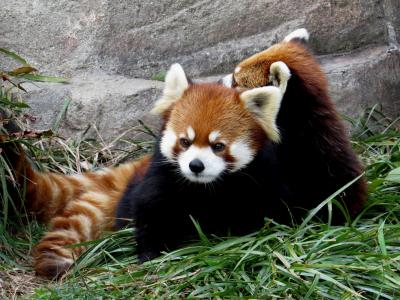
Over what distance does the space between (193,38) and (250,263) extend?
276 centimetres

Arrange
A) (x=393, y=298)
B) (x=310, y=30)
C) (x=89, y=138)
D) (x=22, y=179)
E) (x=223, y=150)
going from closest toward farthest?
(x=393, y=298) → (x=223, y=150) → (x=22, y=179) → (x=89, y=138) → (x=310, y=30)

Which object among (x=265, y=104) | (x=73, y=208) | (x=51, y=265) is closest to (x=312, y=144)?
(x=265, y=104)

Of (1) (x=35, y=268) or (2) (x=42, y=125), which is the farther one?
(2) (x=42, y=125)

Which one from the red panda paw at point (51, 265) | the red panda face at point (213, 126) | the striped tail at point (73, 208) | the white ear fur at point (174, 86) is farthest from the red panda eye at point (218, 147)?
the red panda paw at point (51, 265)

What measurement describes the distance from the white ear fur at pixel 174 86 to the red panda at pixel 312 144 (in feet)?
2.18

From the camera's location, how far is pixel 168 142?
14.1ft

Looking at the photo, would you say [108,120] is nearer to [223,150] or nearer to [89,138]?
[89,138]

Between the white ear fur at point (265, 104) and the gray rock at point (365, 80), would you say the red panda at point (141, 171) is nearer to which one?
the white ear fur at point (265, 104)

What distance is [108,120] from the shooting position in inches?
233

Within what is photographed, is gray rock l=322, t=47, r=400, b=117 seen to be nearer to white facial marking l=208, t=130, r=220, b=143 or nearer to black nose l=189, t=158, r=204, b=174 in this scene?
white facial marking l=208, t=130, r=220, b=143

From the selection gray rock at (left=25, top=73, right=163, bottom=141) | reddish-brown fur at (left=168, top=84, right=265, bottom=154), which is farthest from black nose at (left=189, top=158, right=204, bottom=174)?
gray rock at (left=25, top=73, right=163, bottom=141)

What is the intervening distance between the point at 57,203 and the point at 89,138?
100 cm

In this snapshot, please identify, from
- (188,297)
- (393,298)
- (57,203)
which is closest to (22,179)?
(57,203)

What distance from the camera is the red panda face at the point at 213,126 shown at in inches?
162
